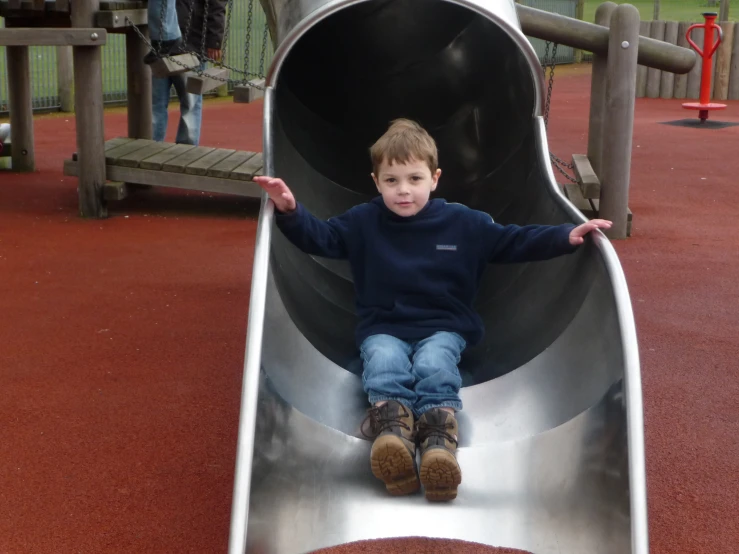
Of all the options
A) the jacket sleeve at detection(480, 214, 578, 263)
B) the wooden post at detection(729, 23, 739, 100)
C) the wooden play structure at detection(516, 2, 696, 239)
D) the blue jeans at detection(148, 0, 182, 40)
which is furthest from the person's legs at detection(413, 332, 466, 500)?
the wooden post at detection(729, 23, 739, 100)

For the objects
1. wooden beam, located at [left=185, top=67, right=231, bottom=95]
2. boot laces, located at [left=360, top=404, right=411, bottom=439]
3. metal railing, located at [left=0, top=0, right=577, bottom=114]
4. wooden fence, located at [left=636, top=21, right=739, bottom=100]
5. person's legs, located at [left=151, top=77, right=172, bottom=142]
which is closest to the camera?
boot laces, located at [left=360, top=404, right=411, bottom=439]

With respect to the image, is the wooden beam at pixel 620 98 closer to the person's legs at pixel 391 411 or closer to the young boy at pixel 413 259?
the young boy at pixel 413 259

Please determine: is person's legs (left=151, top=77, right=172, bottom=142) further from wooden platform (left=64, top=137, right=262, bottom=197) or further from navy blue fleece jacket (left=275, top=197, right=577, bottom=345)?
navy blue fleece jacket (left=275, top=197, right=577, bottom=345)

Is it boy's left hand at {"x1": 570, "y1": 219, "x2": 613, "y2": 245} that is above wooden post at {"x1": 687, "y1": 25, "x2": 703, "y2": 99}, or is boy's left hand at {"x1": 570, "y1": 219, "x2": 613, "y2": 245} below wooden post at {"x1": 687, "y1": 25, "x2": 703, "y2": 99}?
above

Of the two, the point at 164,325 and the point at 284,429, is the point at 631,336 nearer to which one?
the point at 284,429

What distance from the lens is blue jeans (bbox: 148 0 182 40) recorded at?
607cm

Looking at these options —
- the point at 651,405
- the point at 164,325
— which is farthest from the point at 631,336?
the point at 164,325

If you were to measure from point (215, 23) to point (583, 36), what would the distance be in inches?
96.2

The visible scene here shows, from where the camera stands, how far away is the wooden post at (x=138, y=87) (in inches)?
263

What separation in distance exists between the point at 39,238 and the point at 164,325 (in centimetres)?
190

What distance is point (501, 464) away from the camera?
8.35 ft

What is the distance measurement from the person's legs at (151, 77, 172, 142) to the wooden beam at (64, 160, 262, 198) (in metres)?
0.88

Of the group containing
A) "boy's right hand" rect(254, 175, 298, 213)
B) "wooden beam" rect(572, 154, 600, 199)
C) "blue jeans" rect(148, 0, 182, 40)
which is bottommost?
"wooden beam" rect(572, 154, 600, 199)

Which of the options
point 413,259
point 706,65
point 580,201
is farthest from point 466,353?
point 706,65
